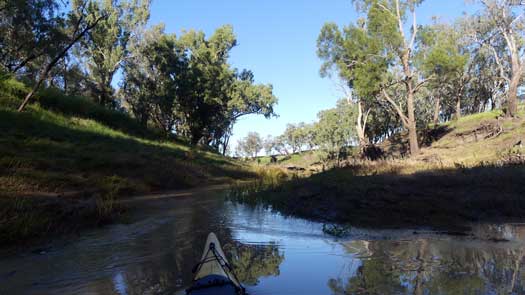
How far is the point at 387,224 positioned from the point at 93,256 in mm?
5947

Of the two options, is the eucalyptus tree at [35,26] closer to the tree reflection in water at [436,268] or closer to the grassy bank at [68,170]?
the grassy bank at [68,170]

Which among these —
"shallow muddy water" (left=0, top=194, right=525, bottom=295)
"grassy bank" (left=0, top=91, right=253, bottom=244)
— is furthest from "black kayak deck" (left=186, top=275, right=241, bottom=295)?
"grassy bank" (left=0, top=91, right=253, bottom=244)

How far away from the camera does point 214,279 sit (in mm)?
4125

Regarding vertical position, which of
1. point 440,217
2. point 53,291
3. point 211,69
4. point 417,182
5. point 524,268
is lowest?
point 53,291

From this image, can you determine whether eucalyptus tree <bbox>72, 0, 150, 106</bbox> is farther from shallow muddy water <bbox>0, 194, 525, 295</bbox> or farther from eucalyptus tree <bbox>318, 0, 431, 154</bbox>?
shallow muddy water <bbox>0, 194, 525, 295</bbox>

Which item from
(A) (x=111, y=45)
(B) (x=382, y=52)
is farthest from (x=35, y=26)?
(B) (x=382, y=52)

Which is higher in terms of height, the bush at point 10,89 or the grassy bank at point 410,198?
the bush at point 10,89

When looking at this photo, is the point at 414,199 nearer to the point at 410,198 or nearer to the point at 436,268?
the point at 410,198

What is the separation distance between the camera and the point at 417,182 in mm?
10719

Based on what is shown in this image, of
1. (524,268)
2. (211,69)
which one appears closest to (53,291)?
(524,268)

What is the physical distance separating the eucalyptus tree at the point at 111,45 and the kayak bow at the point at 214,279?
38416mm

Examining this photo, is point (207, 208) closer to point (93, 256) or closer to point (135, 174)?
point (93, 256)

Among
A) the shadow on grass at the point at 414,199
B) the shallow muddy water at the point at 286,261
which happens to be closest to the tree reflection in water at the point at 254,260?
the shallow muddy water at the point at 286,261

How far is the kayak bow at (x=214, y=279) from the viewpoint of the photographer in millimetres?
4039
